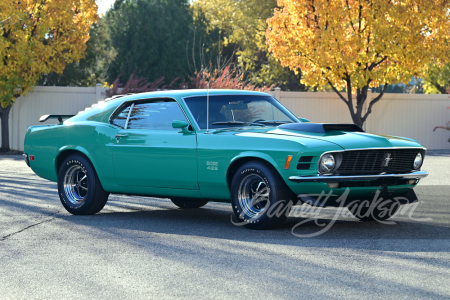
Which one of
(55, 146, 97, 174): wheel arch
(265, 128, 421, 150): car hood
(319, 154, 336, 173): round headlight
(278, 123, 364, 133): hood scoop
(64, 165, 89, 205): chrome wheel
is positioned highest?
(278, 123, 364, 133): hood scoop

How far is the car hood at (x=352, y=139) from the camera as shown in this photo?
7.38 metres

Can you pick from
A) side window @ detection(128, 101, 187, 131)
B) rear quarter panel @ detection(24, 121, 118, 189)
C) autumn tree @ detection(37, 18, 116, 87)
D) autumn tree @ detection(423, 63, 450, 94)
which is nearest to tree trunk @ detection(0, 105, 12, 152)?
autumn tree @ detection(37, 18, 116, 87)

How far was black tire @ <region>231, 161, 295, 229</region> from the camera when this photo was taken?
7391 mm

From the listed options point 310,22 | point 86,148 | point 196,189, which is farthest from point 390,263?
point 310,22

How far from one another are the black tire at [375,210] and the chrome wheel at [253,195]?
115 cm

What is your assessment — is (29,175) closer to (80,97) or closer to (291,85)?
(80,97)

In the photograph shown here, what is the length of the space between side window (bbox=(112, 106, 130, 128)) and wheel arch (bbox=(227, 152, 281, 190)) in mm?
1882

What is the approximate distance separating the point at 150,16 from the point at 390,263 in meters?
29.9

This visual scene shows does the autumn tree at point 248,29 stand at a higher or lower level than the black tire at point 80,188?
higher

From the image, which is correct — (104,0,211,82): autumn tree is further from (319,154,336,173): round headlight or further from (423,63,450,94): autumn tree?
(319,154,336,173): round headlight

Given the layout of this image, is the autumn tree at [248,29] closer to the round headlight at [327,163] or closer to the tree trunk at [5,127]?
the tree trunk at [5,127]

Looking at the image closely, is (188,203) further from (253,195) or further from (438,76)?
(438,76)

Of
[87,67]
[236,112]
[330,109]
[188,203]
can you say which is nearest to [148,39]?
[87,67]

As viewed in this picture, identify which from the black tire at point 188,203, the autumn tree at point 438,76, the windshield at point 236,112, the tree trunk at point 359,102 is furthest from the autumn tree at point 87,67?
the windshield at point 236,112
